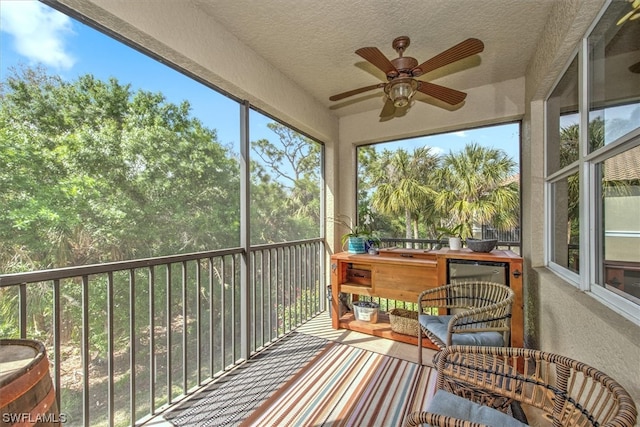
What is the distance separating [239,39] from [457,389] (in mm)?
2752

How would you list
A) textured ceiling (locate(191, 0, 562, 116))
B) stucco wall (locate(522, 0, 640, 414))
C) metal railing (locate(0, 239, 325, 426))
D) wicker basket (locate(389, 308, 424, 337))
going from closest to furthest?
1. stucco wall (locate(522, 0, 640, 414))
2. metal railing (locate(0, 239, 325, 426))
3. textured ceiling (locate(191, 0, 562, 116))
4. wicker basket (locate(389, 308, 424, 337))

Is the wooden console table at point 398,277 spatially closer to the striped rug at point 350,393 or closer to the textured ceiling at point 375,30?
the striped rug at point 350,393

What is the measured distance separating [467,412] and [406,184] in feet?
8.32

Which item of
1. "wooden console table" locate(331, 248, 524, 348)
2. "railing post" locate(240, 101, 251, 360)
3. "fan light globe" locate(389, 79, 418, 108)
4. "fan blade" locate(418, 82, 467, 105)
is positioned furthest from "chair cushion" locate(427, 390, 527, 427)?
"fan blade" locate(418, 82, 467, 105)

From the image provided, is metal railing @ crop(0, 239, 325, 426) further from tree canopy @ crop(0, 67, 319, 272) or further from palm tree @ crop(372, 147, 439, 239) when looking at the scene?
palm tree @ crop(372, 147, 439, 239)

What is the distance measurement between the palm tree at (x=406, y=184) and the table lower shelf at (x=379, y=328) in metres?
1.10

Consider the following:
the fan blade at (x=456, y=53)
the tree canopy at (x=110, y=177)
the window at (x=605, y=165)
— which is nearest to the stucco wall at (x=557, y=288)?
the window at (x=605, y=165)

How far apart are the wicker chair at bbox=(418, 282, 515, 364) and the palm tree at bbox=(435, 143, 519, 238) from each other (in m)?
0.95

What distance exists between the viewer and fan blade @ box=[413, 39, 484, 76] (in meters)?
1.49

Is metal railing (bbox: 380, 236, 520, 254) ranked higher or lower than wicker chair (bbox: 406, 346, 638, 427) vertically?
higher

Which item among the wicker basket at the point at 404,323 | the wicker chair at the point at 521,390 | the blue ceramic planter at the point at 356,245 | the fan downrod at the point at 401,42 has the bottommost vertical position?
the wicker basket at the point at 404,323

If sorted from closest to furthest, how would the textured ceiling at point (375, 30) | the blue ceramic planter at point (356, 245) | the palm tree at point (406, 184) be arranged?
the textured ceiling at point (375, 30) < the blue ceramic planter at point (356, 245) < the palm tree at point (406, 184)

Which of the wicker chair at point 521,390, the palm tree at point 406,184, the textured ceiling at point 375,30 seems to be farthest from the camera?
the palm tree at point 406,184

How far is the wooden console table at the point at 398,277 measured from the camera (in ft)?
7.21
